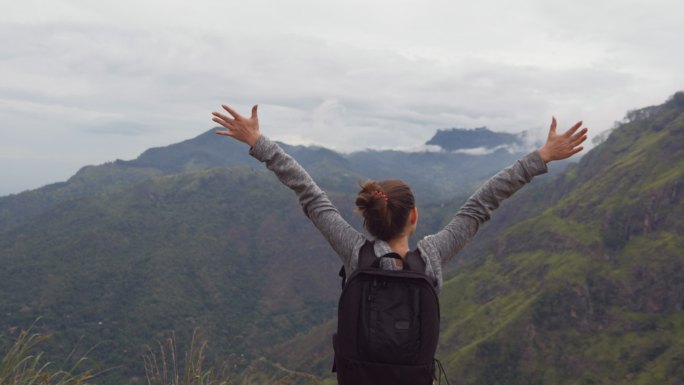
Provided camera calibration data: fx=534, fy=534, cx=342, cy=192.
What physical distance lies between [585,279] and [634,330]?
2379 centimetres

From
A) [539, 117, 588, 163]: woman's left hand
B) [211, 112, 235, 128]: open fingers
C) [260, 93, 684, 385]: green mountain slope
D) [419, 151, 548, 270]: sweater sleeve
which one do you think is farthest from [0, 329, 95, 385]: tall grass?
[260, 93, 684, 385]: green mountain slope

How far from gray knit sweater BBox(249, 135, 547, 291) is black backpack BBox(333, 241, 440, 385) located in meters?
0.47

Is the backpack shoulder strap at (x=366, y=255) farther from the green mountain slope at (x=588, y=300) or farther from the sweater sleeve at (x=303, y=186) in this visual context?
the green mountain slope at (x=588, y=300)

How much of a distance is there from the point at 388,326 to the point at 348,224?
1.15 m

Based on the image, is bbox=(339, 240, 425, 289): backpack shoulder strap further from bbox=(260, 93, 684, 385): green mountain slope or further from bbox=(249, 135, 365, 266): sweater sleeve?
bbox=(260, 93, 684, 385): green mountain slope

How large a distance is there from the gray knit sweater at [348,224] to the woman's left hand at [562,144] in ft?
0.41

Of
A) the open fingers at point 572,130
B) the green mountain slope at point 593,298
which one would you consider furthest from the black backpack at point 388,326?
the green mountain slope at point 593,298

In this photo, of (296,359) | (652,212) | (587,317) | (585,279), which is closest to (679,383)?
(587,317)

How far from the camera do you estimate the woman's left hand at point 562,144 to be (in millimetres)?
5234

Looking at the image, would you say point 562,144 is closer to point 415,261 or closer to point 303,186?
point 415,261

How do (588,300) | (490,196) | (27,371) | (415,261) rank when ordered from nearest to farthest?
1. (415,261)
2. (490,196)
3. (27,371)
4. (588,300)

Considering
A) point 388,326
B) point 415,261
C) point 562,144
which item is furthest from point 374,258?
point 562,144

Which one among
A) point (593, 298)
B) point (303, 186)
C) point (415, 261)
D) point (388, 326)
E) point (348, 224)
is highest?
point (303, 186)

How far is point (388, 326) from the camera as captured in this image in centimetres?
419
